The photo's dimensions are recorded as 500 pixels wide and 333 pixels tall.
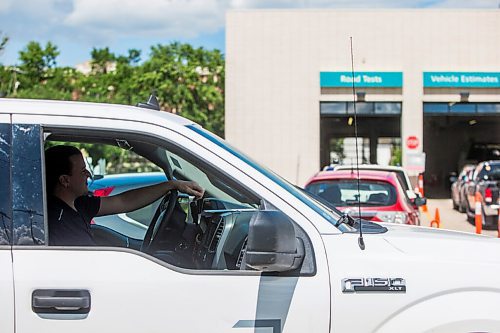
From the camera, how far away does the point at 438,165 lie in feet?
159

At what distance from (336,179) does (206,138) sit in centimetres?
687

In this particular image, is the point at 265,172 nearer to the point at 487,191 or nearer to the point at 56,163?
the point at 56,163

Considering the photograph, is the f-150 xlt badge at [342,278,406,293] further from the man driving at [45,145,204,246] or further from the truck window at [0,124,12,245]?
the truck window at [0,124,12,245]

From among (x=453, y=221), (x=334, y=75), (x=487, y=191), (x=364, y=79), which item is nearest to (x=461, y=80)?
(x=364, y=79)

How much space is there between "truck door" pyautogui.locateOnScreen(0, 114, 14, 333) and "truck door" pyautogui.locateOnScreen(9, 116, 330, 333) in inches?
1.2

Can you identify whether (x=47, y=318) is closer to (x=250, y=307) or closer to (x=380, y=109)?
(x=250, y=307)

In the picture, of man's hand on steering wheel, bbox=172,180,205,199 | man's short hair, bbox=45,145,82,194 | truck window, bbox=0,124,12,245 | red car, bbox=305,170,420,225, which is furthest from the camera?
red car, bbox=305,170,420,225

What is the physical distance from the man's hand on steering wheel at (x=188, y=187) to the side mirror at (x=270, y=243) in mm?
1220

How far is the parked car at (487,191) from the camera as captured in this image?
55.8ft

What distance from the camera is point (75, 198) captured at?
3.90 m

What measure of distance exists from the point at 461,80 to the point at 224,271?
2993 cm

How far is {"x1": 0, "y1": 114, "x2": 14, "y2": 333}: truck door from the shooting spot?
2.90 m

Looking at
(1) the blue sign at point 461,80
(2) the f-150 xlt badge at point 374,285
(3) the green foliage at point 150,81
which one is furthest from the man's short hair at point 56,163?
(3) the green foliage at point 150,81

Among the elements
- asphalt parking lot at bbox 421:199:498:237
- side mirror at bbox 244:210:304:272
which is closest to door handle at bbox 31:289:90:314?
side mirror at bbox 244:210:304:272
